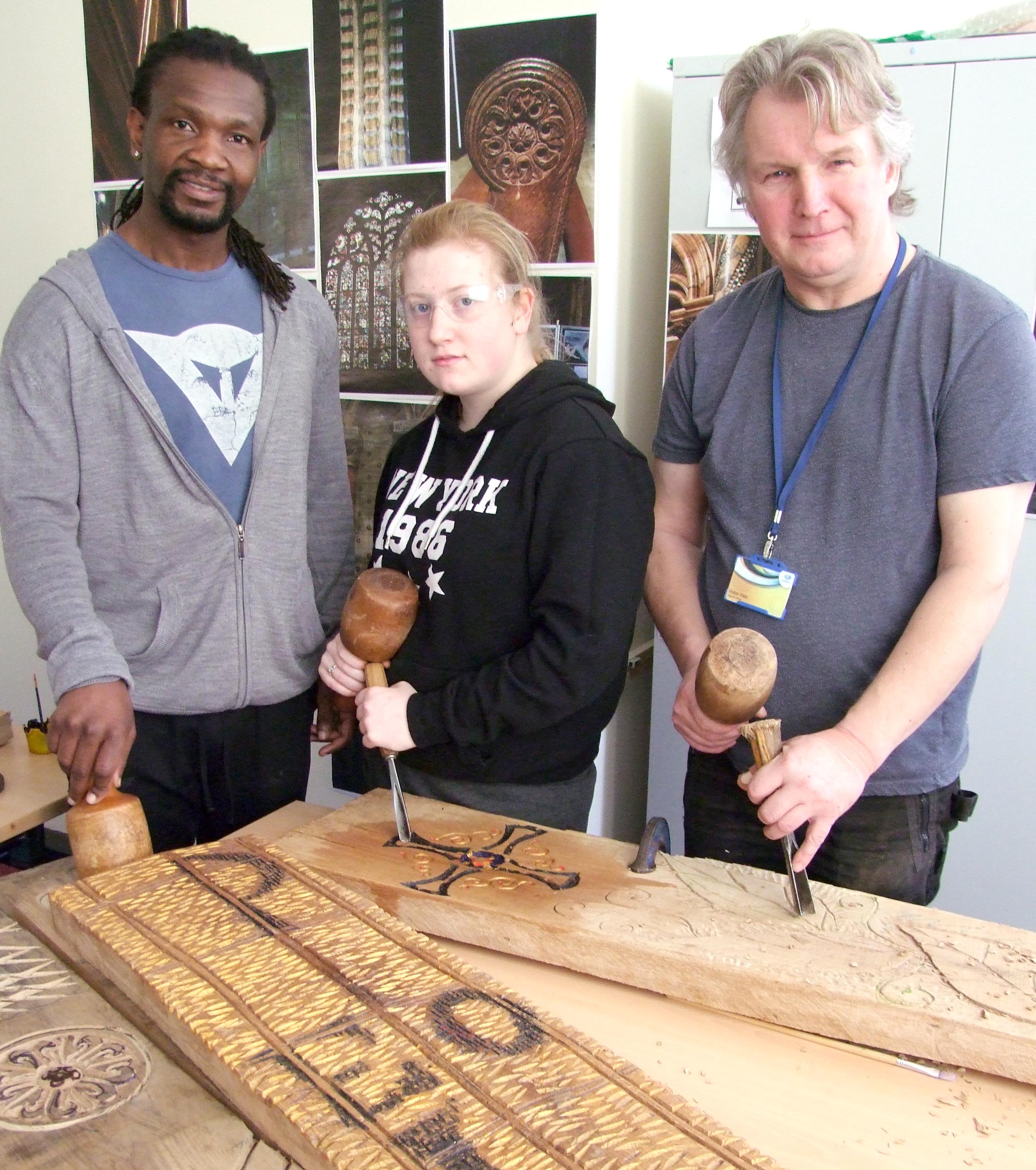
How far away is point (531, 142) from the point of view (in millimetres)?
2434

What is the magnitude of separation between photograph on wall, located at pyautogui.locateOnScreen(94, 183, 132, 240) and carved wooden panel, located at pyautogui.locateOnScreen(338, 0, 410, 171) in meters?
0.87

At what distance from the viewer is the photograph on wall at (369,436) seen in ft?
9.20

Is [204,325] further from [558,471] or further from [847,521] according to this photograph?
[847,521]

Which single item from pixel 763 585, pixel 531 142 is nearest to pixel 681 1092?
pixel 763 585

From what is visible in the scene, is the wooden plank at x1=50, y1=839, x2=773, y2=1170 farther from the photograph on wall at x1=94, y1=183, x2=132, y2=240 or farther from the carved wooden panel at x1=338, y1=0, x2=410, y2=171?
the photograph on wall at x1=94, y1=183, x2=132, y2=240

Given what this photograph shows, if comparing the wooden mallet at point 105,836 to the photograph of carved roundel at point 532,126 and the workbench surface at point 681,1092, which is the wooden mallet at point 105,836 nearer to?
the workbench surface at point 681,1092

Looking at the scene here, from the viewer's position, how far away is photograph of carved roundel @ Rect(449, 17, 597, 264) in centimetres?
235

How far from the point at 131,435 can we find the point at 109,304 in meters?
0.22

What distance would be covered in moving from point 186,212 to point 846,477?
1139 mm

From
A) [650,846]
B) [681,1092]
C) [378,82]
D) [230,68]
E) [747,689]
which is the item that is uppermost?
[378,82]

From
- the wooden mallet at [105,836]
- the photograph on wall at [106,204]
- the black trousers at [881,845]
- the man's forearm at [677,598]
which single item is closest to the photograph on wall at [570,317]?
the man's forearm at [677,598]

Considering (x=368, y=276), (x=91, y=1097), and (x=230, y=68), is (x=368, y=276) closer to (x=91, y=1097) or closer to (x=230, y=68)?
(x=230, y=68)

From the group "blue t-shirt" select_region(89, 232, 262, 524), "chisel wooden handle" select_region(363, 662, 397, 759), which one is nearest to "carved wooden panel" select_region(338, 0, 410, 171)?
"blue t-shirt" select_region(89, 232, 262, 524)

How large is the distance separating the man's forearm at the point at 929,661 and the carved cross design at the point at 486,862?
431 mm
